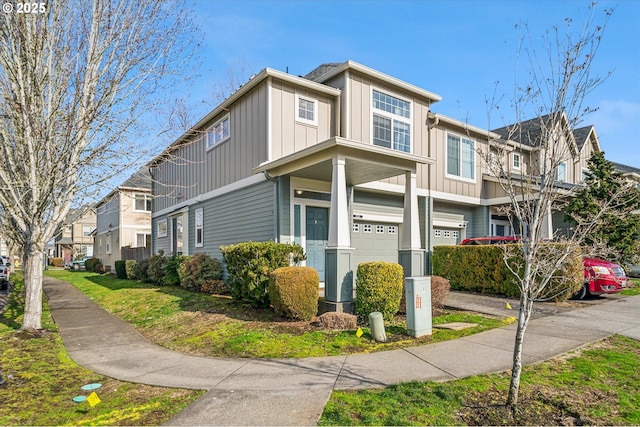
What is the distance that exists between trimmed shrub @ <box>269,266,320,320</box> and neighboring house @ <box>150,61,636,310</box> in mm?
574

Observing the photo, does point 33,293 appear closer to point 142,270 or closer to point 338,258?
point 338,258

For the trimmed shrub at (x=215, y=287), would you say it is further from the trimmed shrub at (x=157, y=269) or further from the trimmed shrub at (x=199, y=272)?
the trimmed shrub at (x=157, y=269)

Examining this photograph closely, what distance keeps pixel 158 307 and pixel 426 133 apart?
10.9 meters

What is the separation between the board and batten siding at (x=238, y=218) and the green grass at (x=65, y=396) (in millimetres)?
5723

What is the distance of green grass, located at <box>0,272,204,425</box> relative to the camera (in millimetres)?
4066

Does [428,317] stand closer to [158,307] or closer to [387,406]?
[387,406]

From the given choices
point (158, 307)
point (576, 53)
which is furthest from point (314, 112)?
point (576, 53)

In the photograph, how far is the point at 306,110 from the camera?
1180 cm

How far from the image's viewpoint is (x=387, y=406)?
4020mm

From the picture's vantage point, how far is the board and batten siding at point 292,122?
11.0m

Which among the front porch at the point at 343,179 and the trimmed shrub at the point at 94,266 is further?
the trimmed shrub at the point at 94,266

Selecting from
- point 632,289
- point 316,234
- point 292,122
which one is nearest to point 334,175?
point 316,234

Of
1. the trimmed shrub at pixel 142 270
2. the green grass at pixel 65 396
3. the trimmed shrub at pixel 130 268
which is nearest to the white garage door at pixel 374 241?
the green grass at pixel 65 396

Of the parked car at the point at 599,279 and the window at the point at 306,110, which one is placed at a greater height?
the window at the point at 306,110
